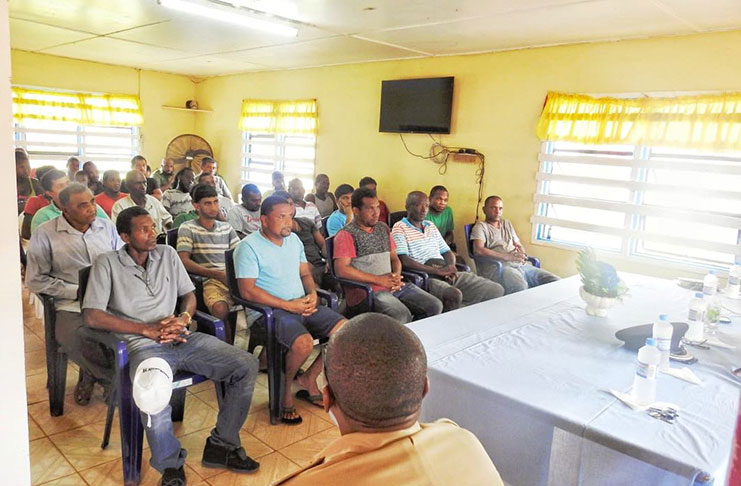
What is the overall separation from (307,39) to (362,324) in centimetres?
455

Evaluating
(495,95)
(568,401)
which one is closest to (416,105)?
(495,95)

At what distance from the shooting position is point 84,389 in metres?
2.98

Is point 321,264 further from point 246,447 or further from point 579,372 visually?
point 579,372

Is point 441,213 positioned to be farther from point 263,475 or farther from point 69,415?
point 69,415

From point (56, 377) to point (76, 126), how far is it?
5.88 m

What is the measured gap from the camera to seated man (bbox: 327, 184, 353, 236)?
15.2ft

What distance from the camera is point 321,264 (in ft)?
15.0

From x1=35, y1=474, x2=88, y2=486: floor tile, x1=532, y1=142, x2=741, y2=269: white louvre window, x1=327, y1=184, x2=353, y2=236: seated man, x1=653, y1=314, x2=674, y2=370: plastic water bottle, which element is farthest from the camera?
x1=327, y1=184, x2=353, y2=236: seated man

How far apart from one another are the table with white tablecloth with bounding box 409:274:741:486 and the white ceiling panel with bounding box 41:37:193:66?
17.0 feet

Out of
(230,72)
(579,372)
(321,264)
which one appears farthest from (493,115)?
(230,72)

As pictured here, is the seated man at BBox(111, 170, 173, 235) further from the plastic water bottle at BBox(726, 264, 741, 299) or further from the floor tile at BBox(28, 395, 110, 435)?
the plastic water bottle at BBox(726, 264, 741, 299)

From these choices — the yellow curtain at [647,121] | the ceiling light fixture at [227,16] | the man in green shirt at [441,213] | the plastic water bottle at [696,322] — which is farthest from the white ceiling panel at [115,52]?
the plastic water bottle at [696,322]

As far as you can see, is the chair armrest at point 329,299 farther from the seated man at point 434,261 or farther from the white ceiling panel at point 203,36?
the white ceiling panel at point 203,36

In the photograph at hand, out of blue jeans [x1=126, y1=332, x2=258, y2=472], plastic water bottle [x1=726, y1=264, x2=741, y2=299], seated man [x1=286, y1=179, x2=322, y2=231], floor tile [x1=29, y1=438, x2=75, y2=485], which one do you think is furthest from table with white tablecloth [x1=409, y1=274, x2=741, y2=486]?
seated man [x1=286, y1=179, x2=322, y2=231]
